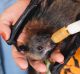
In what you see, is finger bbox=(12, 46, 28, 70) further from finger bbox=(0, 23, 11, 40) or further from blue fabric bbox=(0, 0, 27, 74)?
blue fabric bbox=(0, 0, 27, 74)

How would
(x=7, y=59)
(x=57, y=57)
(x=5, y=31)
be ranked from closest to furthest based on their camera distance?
(x=57, y=57) < (x=5, y=31) < (x=7, y=59)

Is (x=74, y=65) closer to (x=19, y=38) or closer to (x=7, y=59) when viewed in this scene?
(x=19, y=38)

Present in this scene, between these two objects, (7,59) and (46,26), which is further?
(7,59)

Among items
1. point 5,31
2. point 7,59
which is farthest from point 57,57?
point 7,59

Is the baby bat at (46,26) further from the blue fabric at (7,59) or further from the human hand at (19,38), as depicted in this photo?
the blue fabric at (7,59)

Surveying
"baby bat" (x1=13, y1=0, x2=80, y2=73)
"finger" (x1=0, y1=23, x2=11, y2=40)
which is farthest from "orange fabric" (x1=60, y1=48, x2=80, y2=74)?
"finger" (x1=0, y1=23, x2=11, y2=40)

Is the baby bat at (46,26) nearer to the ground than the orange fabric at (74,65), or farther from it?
farther from it

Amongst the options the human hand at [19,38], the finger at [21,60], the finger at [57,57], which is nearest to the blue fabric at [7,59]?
the human hand at [19,38]

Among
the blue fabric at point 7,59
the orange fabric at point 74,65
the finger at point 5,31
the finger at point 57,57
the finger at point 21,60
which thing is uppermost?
the finger at point 5,31

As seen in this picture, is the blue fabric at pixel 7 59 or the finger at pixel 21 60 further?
the blue fabric at pixel 7 59
